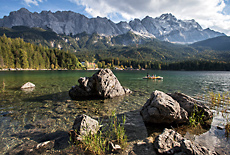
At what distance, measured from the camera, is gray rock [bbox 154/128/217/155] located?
5340 mm

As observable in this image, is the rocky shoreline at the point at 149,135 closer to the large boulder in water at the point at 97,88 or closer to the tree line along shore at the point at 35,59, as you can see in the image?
the large boulder in water at the point at 97,88

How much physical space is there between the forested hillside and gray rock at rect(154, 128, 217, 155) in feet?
509

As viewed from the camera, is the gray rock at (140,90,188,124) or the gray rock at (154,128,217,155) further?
the gray rock at (140,90,188,124)

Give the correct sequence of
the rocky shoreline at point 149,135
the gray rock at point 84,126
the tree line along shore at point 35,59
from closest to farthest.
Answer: the rocky shoreline at point 149,135 < the gray rock at point 84,126 < the tree line along shore at point 35,59

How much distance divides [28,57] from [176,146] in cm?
17166

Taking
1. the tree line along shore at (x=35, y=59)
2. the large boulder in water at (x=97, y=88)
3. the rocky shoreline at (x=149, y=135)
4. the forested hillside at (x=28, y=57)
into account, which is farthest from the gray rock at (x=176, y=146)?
the forested hillside at (x=28, y=57)

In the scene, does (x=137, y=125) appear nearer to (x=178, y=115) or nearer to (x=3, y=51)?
(x=178, y=115)

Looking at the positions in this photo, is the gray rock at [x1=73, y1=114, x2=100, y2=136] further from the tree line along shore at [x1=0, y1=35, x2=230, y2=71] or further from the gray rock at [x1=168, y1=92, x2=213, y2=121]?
the tree line along shore at [x1=0, y1=35, x2=230, y2=71]

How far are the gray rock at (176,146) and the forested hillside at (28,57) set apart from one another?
15514 cm

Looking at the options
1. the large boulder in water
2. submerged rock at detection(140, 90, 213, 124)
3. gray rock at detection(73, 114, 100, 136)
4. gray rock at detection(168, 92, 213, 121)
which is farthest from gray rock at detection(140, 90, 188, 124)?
the large boulder in water

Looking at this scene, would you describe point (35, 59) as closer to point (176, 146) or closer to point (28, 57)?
point (28, 57)

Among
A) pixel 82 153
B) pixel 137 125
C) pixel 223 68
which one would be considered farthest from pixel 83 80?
pixel 223 68

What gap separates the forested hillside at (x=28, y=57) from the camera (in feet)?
389

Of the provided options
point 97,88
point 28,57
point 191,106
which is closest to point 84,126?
point 191,106
